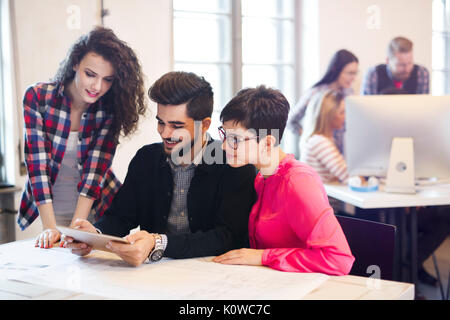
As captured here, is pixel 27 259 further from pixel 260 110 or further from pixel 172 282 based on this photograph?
pixel 260 110

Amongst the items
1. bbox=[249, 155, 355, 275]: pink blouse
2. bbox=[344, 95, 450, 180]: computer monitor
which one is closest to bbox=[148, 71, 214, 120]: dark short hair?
bbox=[249, 155, 355, 275]: pink blouse

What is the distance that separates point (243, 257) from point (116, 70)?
0.92m

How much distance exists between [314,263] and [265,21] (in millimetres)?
3209

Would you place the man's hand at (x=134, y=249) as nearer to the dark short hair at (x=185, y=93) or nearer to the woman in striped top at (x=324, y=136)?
the dark short hair at (x=185, y=93)

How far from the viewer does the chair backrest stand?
55.8 inches

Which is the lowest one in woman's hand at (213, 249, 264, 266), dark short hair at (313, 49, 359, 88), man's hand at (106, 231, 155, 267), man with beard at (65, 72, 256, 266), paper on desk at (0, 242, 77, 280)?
paper on desk at (0, 242, 77, 280)

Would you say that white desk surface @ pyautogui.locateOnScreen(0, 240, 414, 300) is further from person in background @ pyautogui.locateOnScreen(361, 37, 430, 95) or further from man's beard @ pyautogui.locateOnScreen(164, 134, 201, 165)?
person in background @ pyautogui.locateOnScreen(361, 37, 430, 95)

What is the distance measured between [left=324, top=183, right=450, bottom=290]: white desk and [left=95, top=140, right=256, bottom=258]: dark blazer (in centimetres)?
99

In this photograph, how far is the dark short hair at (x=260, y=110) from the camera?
4.63 feet

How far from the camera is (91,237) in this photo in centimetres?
125
